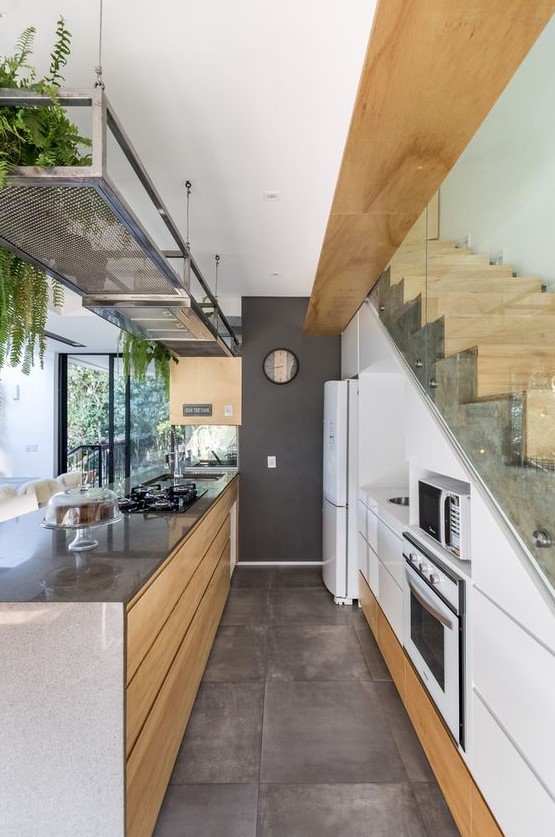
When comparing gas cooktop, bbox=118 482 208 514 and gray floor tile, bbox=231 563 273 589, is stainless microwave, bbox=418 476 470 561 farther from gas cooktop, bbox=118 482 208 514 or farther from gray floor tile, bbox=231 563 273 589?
gray floor tile, bbox=231 563 273 589

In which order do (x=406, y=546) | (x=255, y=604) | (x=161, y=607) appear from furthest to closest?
(x=255, y=604), (x=406, y=546), (x=161, y=607)

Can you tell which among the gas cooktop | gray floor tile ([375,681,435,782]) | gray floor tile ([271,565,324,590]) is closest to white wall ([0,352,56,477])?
gray floor tile ([271,565,324,590])

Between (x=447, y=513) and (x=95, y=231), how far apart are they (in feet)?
5.41

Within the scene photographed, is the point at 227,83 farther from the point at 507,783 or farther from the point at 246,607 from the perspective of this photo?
the point at 246,607

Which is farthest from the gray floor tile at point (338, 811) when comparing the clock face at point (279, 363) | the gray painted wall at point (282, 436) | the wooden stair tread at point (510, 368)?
the clock face at point (279, 363)

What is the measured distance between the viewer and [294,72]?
1633 mm

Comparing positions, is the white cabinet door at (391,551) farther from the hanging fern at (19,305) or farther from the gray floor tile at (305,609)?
the hanging fern at (19,305)

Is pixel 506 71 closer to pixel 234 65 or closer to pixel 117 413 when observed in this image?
pixel 234 65

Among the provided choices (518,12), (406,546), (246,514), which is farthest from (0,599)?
(246,514)

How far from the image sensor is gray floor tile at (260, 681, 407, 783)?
1.85m

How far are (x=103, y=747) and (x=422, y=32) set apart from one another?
203 centimetres

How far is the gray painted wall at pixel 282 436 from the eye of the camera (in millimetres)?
4461

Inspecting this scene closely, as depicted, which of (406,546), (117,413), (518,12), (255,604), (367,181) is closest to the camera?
(518,12)

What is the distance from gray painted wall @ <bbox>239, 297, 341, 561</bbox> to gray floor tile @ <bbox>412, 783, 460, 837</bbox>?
8.91 feet
